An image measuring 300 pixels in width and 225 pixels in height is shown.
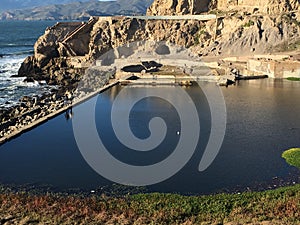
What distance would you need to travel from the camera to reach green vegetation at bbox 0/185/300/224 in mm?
13086

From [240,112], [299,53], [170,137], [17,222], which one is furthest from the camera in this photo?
[299,53]

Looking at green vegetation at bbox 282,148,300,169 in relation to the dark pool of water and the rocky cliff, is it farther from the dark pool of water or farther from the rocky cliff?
the rocky cliff

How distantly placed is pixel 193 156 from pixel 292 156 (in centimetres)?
432

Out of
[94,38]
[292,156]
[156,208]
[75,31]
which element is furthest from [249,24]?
[156,208]

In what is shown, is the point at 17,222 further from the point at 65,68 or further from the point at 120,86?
the point at 65,68

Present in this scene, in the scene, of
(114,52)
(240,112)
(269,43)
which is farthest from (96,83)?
(269,43)

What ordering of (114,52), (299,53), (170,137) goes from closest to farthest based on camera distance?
(170,137)
(299,53)
(114,52)

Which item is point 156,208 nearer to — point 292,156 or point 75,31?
point 292,156

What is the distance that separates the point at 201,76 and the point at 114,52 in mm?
15728

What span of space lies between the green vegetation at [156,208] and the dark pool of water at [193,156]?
126cm

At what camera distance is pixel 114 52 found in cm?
5191

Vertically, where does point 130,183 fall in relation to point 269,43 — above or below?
below

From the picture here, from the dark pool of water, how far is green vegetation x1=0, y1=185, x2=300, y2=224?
4.14 ft

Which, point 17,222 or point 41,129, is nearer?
point 17,222
